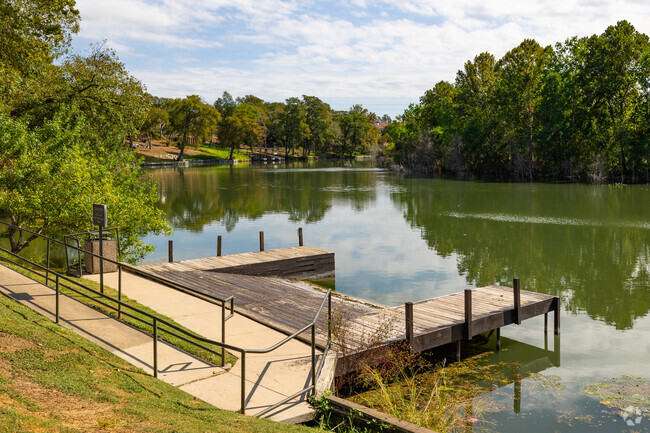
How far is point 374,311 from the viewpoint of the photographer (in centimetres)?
1484

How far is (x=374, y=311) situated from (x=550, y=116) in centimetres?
6423

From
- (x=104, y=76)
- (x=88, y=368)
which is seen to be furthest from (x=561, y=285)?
(x=104, y=76)

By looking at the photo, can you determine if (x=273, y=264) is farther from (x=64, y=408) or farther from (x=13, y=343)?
(x=64, y=408)

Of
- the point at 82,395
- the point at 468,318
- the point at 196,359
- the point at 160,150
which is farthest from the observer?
the point at 160,150

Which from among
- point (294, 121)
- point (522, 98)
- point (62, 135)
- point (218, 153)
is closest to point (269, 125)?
point (294, 121)

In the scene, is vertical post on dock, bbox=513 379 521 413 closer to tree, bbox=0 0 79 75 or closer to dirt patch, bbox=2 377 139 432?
dirt patch, bbox=2 377 139 432

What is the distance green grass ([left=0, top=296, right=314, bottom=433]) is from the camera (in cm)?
633

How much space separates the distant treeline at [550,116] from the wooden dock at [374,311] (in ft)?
180

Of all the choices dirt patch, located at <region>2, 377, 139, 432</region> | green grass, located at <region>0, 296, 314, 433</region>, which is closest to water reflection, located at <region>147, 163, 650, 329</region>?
green grass, located at <region>0, 296, 314, 433</region>

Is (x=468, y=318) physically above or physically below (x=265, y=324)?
below

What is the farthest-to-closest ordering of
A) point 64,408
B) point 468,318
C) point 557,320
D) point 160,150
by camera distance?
1. point 160,150
2. point 557,320
3. point 468,318
4. point 64,408

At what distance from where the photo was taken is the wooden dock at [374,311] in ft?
40.8

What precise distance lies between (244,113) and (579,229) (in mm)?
120307

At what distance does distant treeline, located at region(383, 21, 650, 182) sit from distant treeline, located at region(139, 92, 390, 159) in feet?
178
